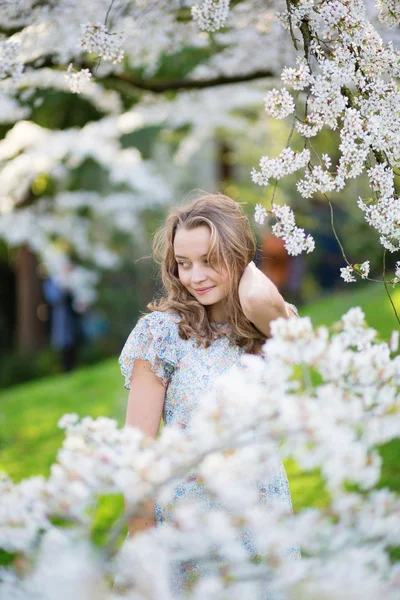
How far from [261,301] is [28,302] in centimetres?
856

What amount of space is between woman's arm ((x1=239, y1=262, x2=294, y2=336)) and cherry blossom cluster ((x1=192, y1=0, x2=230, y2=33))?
723mm

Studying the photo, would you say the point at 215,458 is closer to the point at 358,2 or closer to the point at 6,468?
the point at 358,2

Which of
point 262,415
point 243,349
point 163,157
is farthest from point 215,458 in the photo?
point 163,157

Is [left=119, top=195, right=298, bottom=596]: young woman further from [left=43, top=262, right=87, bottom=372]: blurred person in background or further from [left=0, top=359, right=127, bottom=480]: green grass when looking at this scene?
[left=43, top=262, right=87, bottom=372]: blurred person in background

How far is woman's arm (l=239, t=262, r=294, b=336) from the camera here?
1607 mm

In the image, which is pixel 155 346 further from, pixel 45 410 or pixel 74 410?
pixel 45 410

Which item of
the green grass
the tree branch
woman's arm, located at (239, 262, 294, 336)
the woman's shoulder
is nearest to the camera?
woman's arm, located at (239, 262, 294, 336)

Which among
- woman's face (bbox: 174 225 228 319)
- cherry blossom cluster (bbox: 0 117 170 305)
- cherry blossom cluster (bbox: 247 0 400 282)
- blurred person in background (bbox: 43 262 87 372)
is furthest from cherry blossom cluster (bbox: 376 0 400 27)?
blurred person in background (bbox: 43 262 87 372)

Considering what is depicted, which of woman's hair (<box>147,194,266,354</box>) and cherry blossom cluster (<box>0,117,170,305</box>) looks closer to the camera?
woman's hair (<box>147,194,266,354</box>)

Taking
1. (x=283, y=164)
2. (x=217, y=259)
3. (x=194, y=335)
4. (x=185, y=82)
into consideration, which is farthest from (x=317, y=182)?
(x=185, y=82)

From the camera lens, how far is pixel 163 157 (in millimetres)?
11070

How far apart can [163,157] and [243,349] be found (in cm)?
962

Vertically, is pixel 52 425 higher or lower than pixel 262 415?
higher

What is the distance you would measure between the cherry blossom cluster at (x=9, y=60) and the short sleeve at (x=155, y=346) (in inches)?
32.0
